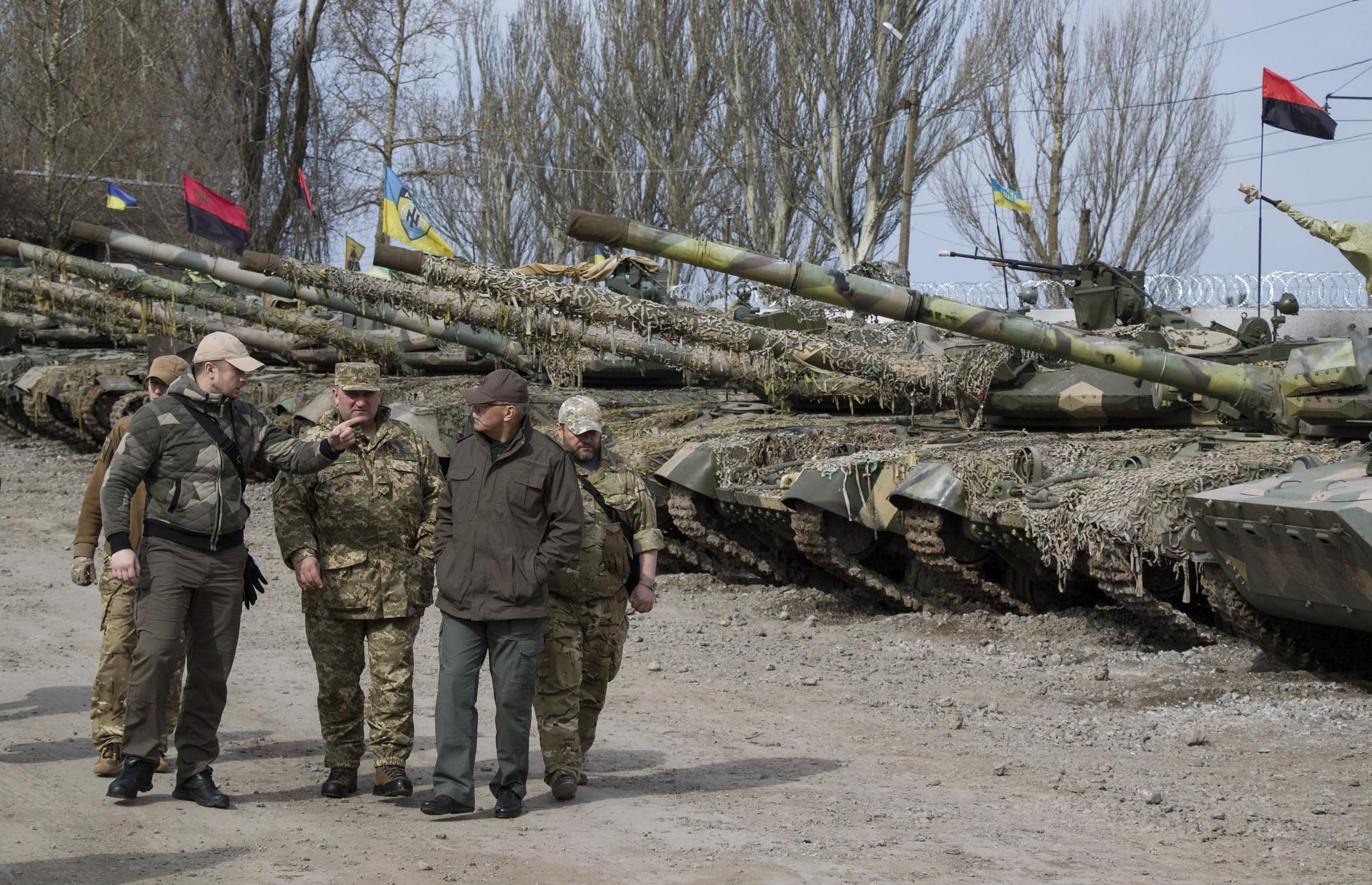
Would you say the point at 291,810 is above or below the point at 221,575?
below

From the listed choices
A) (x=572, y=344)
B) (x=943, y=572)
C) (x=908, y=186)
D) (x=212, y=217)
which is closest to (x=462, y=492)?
(x=943, y=572)

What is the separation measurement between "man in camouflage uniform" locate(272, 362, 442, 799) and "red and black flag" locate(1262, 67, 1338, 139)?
942cm

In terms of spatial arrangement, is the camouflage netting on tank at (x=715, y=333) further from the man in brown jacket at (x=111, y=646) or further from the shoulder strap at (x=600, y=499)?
the shoulder strap at (x=600, y=499)

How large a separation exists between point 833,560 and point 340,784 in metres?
5.53

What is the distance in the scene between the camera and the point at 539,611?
17.4 ft

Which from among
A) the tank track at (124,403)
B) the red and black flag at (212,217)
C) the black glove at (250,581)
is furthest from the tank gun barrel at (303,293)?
the black glove at (250,581)

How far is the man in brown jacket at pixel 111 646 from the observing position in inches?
227

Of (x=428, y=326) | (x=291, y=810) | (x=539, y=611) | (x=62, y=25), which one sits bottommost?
(x=291, y=810)

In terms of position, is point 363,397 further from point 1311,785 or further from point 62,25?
point 62,25

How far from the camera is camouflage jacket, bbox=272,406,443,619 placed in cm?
551

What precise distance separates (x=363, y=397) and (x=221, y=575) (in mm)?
757

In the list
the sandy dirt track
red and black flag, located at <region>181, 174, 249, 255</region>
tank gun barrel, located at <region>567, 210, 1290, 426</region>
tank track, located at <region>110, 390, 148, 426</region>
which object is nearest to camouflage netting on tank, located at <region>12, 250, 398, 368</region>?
tank track, located at <region>110, 390, 148, 426</region>

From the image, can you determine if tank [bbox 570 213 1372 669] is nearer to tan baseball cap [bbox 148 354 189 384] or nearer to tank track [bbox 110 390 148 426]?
tan baseball cap [bbox 148 354 189 384]

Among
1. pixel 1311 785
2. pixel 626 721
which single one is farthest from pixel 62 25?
pixel 1311 785
